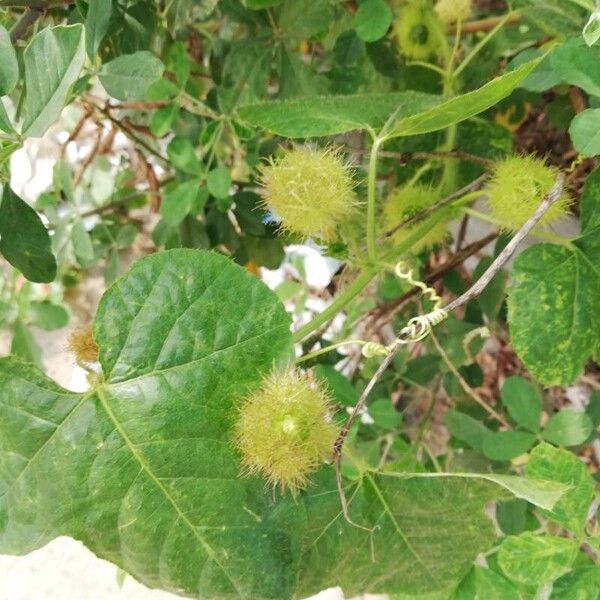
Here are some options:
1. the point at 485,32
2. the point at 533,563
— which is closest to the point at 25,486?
the point at 533,563

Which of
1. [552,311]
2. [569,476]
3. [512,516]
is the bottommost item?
[512,516]

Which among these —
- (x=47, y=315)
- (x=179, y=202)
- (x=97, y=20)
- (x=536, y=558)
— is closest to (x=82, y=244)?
(x=179, y=202)

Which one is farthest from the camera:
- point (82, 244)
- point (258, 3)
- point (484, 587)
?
point (82, 244)

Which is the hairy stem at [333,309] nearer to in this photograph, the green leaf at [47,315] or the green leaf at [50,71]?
the green leaf at [50,71]

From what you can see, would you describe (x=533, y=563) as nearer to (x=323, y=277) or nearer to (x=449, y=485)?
(x=449, y=485)

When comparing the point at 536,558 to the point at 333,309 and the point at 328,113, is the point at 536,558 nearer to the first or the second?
the point at 333,309

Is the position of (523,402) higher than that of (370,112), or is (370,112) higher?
(370,112)
